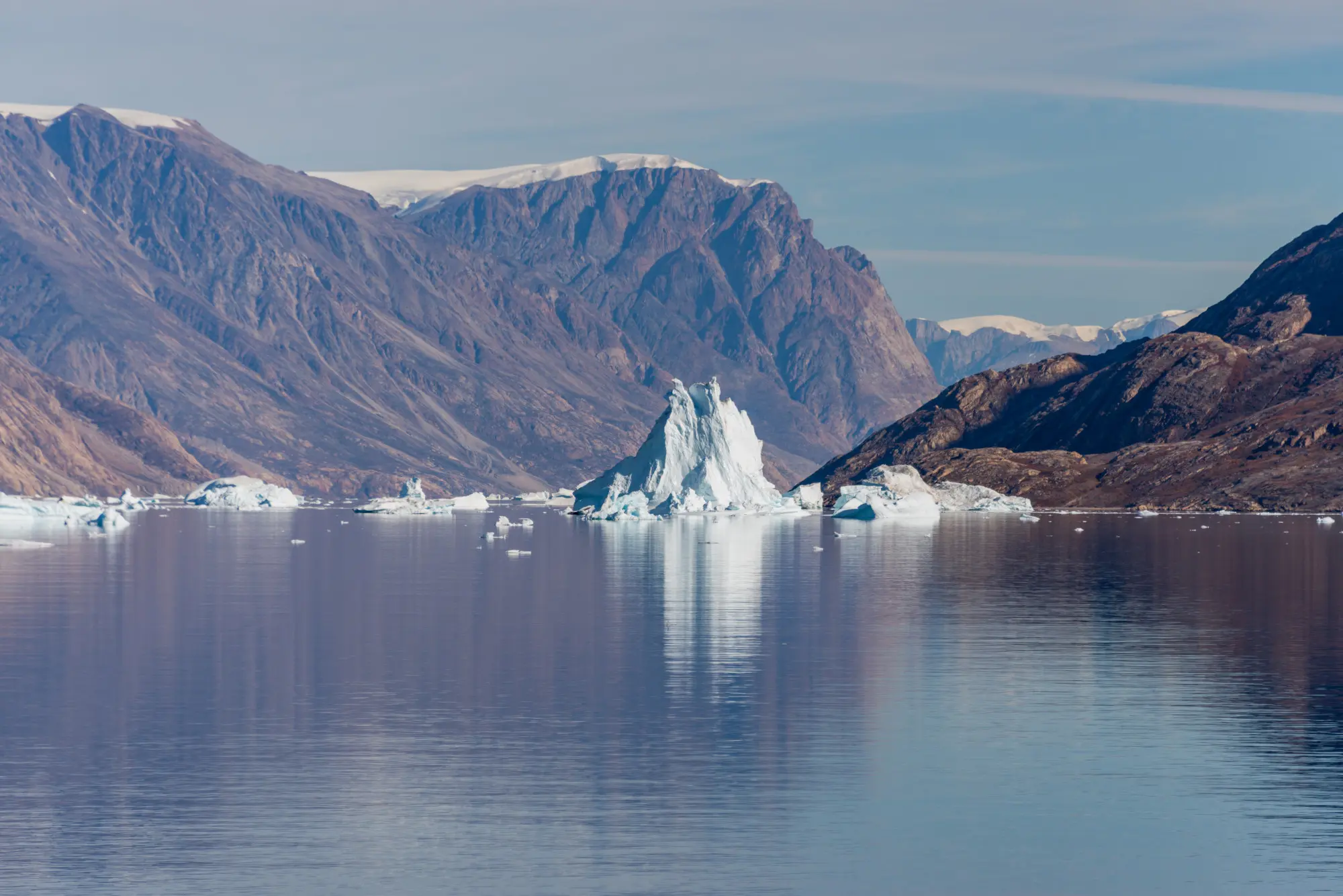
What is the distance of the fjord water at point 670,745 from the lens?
37.8 metres

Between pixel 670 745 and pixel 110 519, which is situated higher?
pixel 110 519

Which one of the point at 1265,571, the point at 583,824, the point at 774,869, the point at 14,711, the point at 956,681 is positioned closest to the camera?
the point at 774,869

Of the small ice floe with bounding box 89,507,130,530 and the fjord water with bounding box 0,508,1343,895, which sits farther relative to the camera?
the small ice floe with bounding box 89,507,130,530

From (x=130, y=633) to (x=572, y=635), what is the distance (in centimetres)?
2004

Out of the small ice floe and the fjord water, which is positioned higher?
the small ice floe

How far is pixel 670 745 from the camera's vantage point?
5038 cm

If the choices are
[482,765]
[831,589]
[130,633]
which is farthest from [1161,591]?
[482,765]

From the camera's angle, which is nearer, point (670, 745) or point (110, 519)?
point (670, 745)

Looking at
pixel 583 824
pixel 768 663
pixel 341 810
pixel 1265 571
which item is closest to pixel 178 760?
pixel 341 810

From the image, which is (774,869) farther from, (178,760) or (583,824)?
(178,760)

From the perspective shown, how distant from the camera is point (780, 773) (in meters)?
46.2

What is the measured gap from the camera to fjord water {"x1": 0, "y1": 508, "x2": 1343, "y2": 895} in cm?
3781

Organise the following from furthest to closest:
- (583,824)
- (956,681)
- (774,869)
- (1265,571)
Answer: (1265,571) < (956,681) < (583,824) < (774,869)

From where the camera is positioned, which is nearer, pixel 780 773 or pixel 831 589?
pixel 780 773
